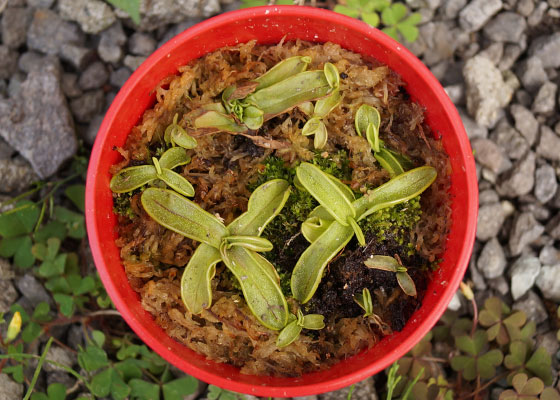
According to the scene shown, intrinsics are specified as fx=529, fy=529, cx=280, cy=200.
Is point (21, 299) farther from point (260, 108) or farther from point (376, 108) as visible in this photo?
point (376, 108)

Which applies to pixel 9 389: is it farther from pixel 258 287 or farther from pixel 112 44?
pixel 112 44

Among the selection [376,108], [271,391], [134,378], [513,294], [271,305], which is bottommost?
[513,294]

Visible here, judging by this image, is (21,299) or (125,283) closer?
(125,283)

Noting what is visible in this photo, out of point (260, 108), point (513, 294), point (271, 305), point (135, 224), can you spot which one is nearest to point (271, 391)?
point (271, 305)

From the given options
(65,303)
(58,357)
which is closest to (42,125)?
(65,303)

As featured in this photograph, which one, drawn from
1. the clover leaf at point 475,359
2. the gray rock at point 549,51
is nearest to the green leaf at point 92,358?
the clover leaf at point 475,359

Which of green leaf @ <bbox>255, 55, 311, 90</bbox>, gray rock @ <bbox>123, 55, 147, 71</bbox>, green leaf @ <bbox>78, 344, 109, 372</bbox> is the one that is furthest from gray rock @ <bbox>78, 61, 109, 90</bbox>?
green leaf @ <bbox>78, 344, 109, 372</bbox>
